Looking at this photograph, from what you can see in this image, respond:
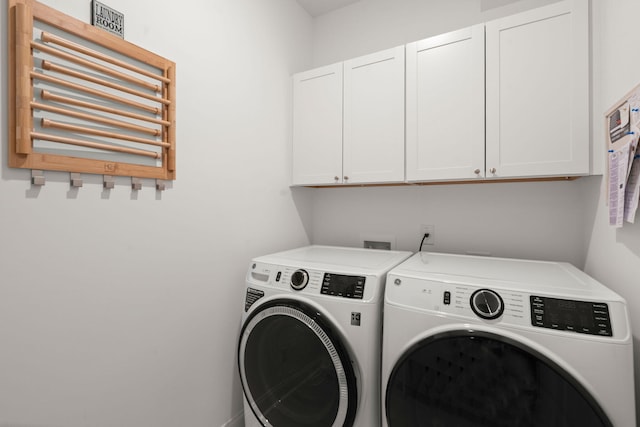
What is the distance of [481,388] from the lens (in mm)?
1021

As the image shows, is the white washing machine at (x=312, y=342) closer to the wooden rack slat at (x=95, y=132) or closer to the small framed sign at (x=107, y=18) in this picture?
the wooden rack slat at (x=95, y=132)

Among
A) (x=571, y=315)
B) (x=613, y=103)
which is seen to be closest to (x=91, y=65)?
(x=571, y=315)

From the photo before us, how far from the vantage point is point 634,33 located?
1026mm

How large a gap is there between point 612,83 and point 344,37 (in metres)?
1.61

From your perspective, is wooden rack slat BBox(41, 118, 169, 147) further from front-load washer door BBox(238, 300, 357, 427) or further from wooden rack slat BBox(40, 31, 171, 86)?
front-load washer door BBox(238, 300, 357, 427)

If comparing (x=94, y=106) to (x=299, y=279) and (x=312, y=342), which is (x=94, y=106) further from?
(x=312, y=342)

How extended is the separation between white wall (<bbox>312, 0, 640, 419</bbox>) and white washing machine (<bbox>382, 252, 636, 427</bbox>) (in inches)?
9.3

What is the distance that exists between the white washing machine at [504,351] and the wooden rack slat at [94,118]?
3.85ft

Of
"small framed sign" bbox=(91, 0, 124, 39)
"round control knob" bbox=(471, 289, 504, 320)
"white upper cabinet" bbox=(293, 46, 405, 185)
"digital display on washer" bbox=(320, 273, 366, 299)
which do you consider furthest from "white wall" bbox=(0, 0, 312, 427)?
"round control knob" bbox=(471, 289, 504, 320)

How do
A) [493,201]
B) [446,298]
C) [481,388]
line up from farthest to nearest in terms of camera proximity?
[493,201], [446,298], [481,388]

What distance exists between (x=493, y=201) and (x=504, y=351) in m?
1.02

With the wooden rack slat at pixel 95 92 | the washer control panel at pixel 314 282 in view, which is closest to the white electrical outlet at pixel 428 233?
the washer control panel at pixel 314 282

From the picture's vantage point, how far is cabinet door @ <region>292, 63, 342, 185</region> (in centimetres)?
193

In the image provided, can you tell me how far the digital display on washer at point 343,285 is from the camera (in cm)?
130
